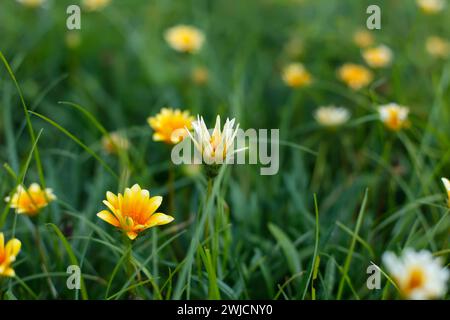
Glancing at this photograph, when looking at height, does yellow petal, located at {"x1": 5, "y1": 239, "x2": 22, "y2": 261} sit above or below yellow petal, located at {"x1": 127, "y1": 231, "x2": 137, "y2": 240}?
below

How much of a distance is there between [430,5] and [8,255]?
1801 mm

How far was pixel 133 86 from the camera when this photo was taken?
1.98 meters

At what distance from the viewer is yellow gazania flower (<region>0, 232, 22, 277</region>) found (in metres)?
0.88

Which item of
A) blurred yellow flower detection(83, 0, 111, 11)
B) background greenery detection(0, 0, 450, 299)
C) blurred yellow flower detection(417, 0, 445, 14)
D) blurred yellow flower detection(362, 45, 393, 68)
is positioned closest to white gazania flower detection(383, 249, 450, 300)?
background greenery detection(0, 0, 450, 299)

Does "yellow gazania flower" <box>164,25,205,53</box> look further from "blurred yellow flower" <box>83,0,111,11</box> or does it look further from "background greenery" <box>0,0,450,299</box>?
"blurred yellow flower" <box>83,0,111,11</box>

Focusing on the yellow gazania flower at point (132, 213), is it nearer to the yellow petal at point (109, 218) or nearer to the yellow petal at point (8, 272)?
the yellow petal at point (109, 218)

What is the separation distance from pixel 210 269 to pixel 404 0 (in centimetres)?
201

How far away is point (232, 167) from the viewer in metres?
1.60

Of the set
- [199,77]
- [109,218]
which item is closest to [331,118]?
[199,77]

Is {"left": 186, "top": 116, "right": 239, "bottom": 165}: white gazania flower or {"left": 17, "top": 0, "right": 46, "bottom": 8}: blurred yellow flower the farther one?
{"left": 17, "top": 0, "right": 46, "bottom": 8}: blurred yellow flower

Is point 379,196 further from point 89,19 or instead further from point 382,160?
point 89,19

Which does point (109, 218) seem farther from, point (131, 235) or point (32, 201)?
point (32, 201)

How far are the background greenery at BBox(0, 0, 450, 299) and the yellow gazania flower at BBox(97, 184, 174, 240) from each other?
7 centimetres

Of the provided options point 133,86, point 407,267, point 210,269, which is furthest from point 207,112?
point 407,267
